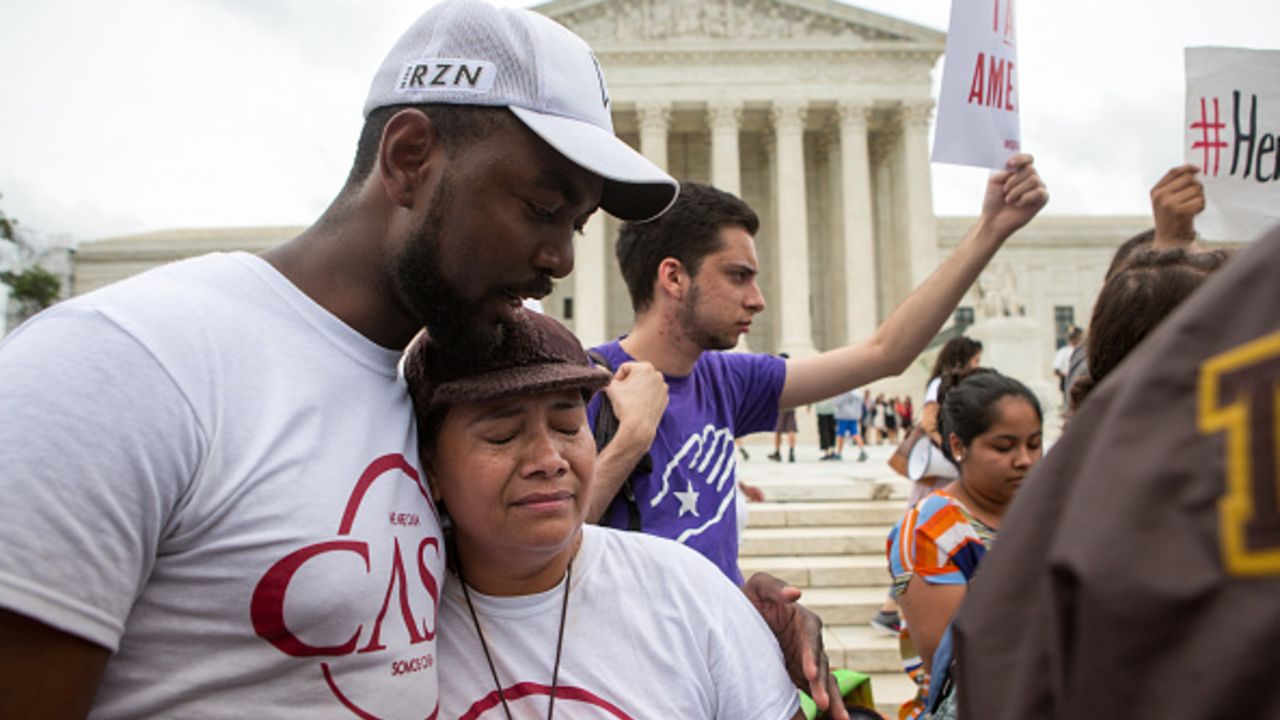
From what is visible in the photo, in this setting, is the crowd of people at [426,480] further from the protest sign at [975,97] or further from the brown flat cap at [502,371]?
the protest sign at [975,97]

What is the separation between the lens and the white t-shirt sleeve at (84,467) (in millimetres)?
1027

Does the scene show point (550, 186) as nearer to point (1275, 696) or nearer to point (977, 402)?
point (1275, 696)

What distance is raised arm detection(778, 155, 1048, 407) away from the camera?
2852 mm

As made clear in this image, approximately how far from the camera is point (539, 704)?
1596mm

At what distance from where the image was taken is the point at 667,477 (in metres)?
2.69

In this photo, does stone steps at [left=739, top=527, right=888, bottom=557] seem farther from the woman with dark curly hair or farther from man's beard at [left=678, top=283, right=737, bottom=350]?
man's beard at [left=678, top=283, right=737, bottom=350]

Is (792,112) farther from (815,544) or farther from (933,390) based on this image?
(933,390)

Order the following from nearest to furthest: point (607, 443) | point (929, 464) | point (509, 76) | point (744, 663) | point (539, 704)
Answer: point (509, 76), point (539, 704), point (744, 663), point (607, 443), point (929, 464)

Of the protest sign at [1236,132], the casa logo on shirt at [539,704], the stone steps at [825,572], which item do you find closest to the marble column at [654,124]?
the stone steps at [825,572]

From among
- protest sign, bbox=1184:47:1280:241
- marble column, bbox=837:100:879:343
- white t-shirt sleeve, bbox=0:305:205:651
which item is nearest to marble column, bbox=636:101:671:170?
marble column, bbox=837:100:879:343

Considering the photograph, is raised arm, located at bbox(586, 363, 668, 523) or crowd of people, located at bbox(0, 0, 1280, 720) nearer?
crowd of people, located at bbox(0, 0, 1280, 720)

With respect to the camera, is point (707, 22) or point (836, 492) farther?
point (707, 22)

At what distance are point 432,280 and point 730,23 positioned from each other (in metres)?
37.8

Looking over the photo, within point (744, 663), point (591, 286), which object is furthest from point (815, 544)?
point (591, 286)
